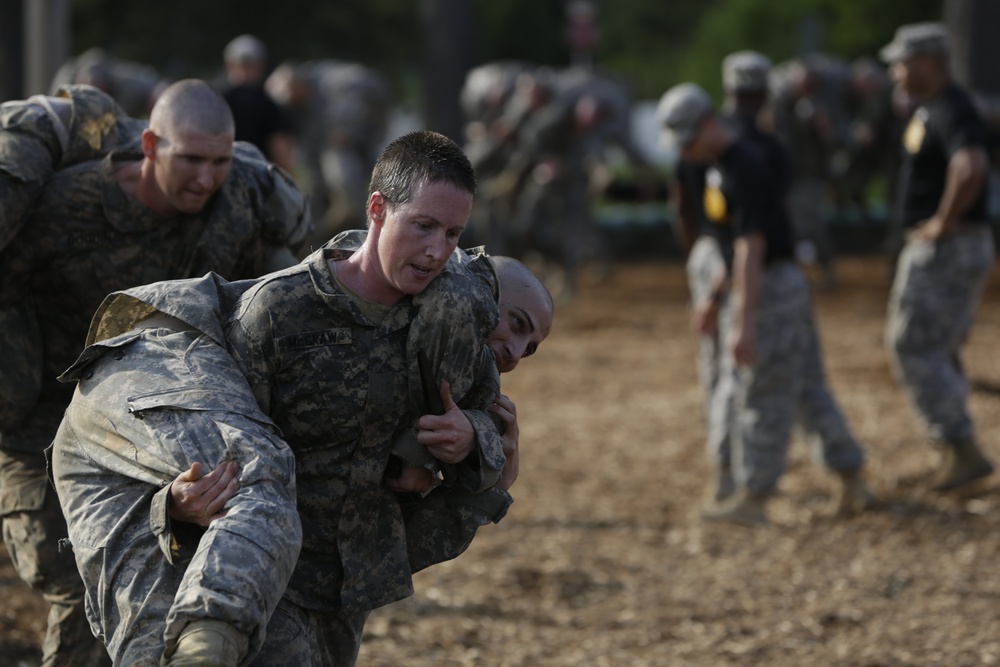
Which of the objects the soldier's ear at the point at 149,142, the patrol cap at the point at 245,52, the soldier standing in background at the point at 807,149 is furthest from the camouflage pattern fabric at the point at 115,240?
the soldier standing in background at the point at 807,149

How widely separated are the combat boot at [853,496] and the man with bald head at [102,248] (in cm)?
415

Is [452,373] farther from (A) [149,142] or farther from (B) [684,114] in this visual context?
(B) [684,114]

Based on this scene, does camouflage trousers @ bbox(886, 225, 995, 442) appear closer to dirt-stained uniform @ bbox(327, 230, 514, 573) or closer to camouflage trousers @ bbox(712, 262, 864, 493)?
camouflage trousers @ bbox(712, 262, 864, 493)

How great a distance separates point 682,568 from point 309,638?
4.03 meters

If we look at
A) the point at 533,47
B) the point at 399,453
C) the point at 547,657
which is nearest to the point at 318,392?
the point at 399,453

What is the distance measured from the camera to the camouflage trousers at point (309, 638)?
3494mm

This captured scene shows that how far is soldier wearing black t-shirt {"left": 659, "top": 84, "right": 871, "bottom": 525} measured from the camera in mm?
7461

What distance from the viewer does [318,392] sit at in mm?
3621

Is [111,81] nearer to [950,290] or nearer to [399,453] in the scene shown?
[950,290]

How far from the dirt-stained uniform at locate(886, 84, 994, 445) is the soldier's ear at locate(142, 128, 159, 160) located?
483 cm

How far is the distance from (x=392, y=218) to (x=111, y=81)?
12.8 m

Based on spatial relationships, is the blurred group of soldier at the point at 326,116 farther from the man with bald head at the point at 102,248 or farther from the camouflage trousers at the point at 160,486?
the camouflage trousers at the point at 160,486

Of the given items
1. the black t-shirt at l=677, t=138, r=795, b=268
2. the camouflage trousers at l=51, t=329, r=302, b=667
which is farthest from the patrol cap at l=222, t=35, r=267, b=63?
the camouflage trousers at l=51, t=329, r=302, b=667

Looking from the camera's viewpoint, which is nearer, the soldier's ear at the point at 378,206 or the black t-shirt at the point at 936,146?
the soldier's ear at the point at 378,206
